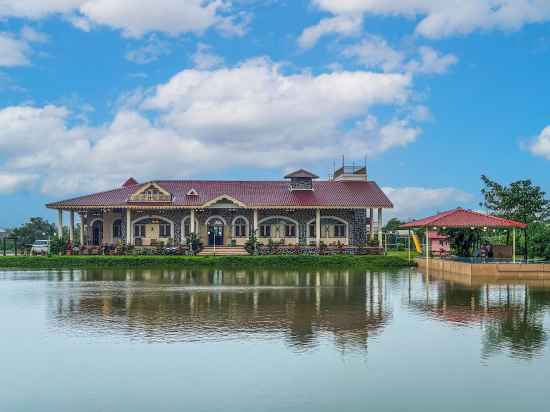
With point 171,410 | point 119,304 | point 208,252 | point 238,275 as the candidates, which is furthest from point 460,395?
point 208,252

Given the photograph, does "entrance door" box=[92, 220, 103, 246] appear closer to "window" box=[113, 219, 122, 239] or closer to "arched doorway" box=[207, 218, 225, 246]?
"window" box=[113, 219, 122, 239]

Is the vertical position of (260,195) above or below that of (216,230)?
above

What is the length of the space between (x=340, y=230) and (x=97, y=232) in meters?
16.8

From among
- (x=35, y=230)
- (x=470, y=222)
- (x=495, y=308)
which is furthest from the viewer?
(x=35, y=230)

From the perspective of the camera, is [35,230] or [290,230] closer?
[290,230]

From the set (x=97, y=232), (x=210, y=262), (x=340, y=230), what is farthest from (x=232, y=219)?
(x=97, y=232)

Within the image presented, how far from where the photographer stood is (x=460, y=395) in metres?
9.23

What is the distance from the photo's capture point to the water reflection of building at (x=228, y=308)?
13.7 meters

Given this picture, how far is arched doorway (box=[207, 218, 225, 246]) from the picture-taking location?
44.9 m

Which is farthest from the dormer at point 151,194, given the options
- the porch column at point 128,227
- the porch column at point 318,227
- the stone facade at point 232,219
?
the porch column at point 318,227

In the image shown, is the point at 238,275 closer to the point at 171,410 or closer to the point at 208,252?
the point at 208,252

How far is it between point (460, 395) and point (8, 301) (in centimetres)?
1500

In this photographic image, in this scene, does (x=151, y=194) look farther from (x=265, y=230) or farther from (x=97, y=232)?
(x=265, y=230)

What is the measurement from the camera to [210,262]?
3662cm
